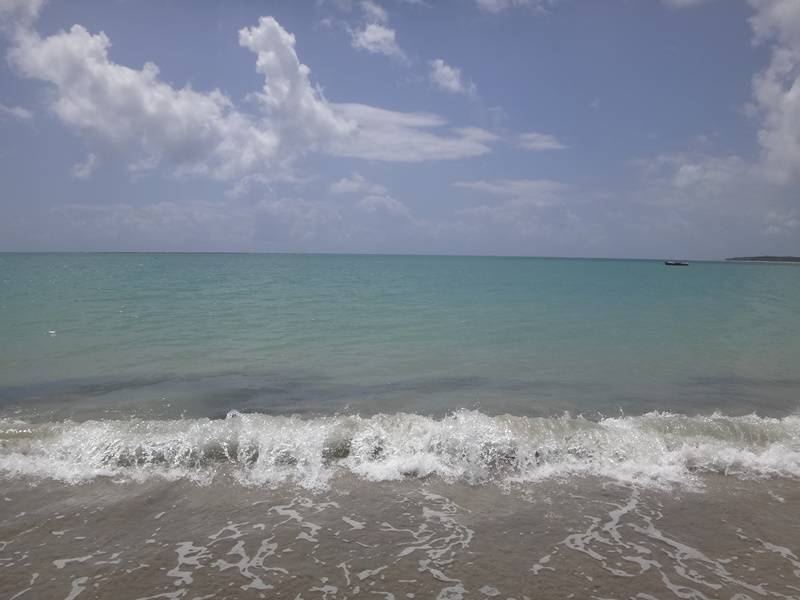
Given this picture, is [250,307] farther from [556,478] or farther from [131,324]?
[556,478]

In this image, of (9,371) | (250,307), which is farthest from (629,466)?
(250,307)

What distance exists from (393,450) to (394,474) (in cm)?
83

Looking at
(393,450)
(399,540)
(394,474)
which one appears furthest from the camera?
(393,450)

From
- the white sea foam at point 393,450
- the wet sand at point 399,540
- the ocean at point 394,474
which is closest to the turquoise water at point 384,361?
the ocean at point 394,474

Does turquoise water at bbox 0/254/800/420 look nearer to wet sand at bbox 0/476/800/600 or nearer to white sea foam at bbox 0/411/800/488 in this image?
white sea foam at bbox 0/411/800/488

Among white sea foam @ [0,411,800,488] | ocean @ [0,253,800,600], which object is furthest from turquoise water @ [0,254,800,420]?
white sea foam @ [0,411,800,488]

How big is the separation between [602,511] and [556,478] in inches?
47.6

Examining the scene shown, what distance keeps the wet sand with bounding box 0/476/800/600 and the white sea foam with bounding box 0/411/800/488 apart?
478 millimetres

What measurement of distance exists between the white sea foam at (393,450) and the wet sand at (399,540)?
0.48 metres

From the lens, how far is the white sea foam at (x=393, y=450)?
8.54m

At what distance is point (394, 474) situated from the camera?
8.46 metres

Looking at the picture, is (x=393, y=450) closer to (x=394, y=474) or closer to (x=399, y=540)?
(x=394, y=474)

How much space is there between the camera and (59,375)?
1482 cm

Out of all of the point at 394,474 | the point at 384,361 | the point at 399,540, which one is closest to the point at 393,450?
the point at 394,474
